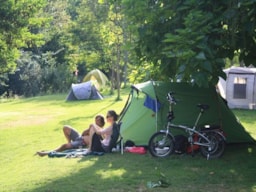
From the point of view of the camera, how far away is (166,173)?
7.12 metres

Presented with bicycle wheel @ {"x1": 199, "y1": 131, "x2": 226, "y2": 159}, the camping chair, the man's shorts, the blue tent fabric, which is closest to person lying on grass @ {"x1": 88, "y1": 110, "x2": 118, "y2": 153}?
the camping chair

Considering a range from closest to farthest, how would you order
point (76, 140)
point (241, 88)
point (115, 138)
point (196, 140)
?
1. point (196, 140)
2. point (115, 138)
3. point (76, 140)
4. point (241, 88)

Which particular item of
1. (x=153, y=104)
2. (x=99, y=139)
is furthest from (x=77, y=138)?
(x=153, y=104)

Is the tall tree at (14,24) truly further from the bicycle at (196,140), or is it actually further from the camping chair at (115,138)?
the bicycle at (196,140)

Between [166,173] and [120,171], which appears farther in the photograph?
[120,171]

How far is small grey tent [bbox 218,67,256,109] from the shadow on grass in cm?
894

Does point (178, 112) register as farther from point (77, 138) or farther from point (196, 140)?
point (77, 138)

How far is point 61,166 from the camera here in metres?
7.96

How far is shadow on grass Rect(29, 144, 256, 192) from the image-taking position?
6.35 m

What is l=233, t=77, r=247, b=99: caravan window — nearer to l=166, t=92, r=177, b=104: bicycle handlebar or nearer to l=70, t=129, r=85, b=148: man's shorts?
l=166, t=92, r=177, b=104: bicycle handlebar

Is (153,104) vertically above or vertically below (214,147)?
above

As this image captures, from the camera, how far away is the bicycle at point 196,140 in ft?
26.8

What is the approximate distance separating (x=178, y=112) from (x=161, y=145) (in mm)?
1069

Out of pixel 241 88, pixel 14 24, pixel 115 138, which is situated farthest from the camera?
pixel 241 88
